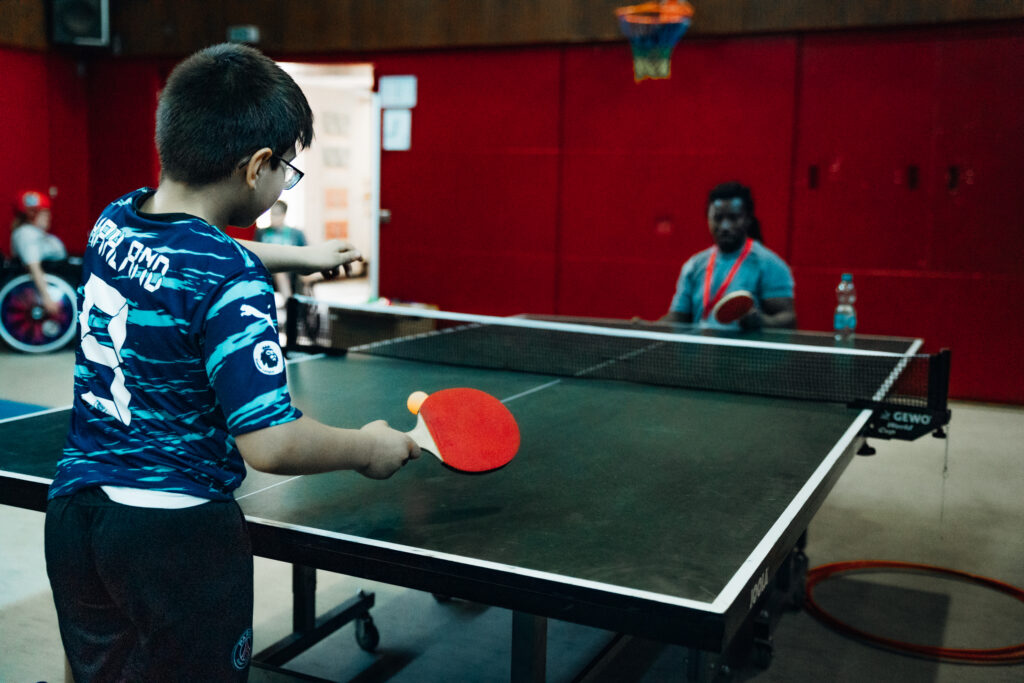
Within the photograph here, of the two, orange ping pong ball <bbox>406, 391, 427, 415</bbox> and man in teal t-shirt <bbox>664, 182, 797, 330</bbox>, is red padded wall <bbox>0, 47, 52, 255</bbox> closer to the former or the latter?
man in teal t-shirt <bbox>664, 182, 797, 330</bbox>

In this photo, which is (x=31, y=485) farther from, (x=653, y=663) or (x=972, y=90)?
(x=972, y=90)

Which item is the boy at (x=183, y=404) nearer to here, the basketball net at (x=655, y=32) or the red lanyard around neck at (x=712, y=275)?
the red lanyard around neck at (x=712, y=275)

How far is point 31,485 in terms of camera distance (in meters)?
1.92

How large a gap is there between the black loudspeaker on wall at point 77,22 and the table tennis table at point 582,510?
25.0ft

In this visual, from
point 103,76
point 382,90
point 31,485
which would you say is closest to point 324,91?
point 103,76

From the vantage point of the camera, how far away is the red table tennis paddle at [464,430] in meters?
1.73

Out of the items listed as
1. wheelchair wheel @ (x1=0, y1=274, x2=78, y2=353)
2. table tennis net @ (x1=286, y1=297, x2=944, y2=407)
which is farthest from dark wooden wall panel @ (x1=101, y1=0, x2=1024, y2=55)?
table tennis net @ (x1=286, y1=297, x2=944, y2=407)

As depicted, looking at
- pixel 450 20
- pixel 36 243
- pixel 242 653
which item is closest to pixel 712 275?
pixel 242 653

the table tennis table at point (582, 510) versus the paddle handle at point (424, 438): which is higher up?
the paddle handle at point (424, 438)

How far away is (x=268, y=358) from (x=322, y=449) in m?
0.16

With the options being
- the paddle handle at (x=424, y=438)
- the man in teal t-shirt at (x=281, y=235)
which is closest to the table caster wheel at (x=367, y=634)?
the paddle handle at (x=424, y=438)

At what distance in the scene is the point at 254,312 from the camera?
51.6 inches

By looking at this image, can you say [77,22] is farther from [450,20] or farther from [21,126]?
[450,20]

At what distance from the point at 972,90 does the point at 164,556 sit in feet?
21.9
